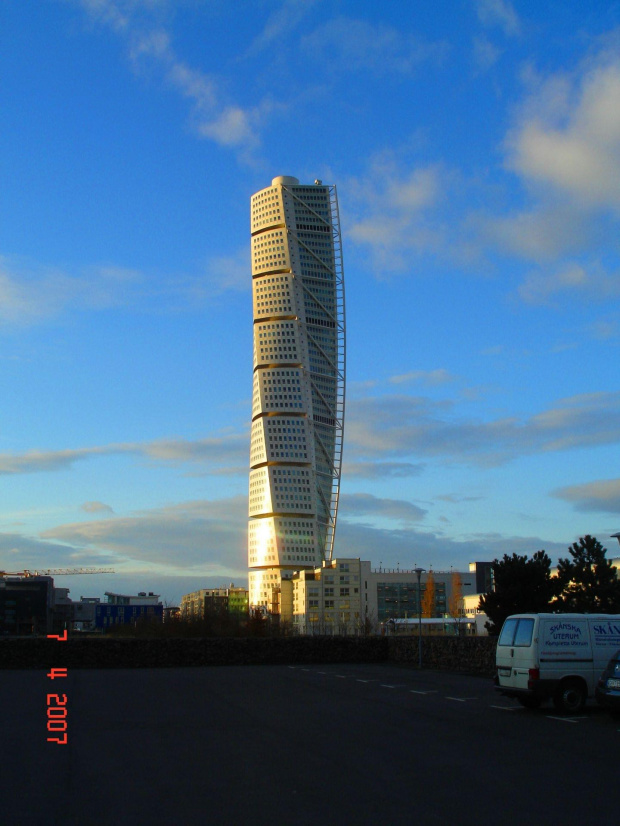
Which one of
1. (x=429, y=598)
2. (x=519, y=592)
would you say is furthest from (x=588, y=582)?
(x=429, y=598)

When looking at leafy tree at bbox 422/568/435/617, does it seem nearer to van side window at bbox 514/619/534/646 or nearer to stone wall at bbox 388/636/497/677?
stone wall at bbox 388/636/497/677

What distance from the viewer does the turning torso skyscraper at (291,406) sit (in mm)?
171625

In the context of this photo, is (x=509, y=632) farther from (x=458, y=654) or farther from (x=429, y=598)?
(x=429, y=598)

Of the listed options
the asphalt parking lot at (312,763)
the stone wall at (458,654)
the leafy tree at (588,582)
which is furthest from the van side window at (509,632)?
the leafy tree at (588,582)

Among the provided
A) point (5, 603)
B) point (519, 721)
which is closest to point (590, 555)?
point (519, 721)

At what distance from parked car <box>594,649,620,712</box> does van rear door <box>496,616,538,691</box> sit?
1.52 metres

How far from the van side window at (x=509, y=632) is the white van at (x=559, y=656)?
44 mm

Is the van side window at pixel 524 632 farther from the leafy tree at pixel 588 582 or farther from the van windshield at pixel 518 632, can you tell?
the leafy tree at pixel 588 582

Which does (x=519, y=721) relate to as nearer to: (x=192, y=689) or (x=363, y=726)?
(x=363, y=726)

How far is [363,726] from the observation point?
15.2m

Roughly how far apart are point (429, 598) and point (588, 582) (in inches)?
5257

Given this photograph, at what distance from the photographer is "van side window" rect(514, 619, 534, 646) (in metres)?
16.9

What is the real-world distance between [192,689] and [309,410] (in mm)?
146310
